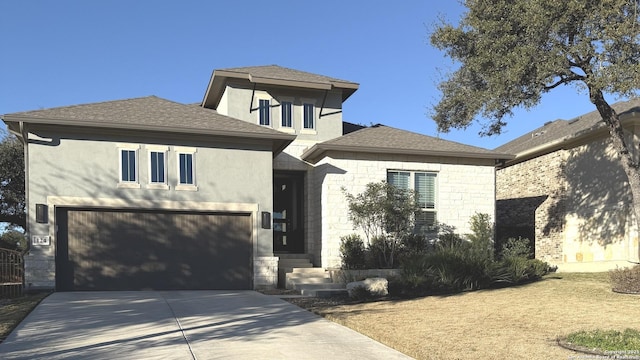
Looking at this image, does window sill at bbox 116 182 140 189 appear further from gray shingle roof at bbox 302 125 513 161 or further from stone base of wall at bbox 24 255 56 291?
gray shingle roof at bbox 302 125 513 161

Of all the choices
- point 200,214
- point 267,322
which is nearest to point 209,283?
point 200,214

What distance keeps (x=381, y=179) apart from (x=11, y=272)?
11.5m

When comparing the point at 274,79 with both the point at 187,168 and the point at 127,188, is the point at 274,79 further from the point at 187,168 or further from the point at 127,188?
the point at 127,188

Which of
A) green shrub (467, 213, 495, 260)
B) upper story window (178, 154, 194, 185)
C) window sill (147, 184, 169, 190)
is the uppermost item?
upper story window (178, 154, 194, 185)

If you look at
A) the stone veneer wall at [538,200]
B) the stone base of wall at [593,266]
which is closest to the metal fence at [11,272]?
the stone base of wall at [593,266]

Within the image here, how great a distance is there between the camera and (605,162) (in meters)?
18.1

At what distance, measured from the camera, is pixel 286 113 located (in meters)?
19.5

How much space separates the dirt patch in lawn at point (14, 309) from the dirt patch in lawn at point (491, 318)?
5.55m

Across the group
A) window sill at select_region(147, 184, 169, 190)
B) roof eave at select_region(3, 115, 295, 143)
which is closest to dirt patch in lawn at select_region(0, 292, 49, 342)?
window sill at select_region(147, 184, 169, 190)

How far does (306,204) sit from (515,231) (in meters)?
10.6

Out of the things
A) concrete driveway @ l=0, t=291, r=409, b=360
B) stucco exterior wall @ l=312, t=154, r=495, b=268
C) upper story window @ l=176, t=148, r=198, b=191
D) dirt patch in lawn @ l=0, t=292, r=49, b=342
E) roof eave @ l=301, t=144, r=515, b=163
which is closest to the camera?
concrete driveway @ l=0, t=291, r=409, b=360

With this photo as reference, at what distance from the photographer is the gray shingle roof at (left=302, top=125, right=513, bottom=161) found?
56.7 ft

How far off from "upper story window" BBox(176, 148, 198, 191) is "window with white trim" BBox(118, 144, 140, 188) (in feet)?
4.09

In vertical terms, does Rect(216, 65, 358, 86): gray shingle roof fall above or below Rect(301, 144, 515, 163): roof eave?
above
